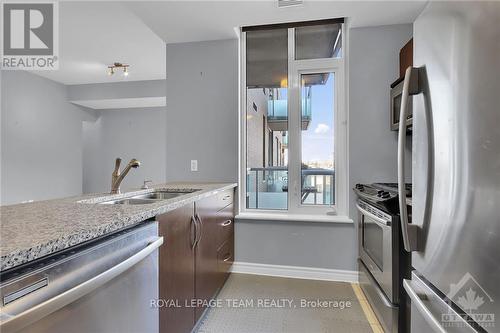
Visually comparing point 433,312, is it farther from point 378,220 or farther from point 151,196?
point 151,196

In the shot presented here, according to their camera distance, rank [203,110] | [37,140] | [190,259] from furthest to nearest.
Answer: [37,140]
[203,110]
[190,259]

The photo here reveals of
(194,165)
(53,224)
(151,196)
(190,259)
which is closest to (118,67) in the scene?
(194,165)

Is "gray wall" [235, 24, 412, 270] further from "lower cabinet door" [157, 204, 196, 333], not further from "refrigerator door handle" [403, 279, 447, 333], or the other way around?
"refrigerator door handle" [403, 279, 447, 333]

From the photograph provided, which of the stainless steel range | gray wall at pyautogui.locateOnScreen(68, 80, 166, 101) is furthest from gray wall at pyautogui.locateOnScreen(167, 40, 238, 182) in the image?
gray wall at pyautogui.locateOnScreen(68, 80, 166, 101)

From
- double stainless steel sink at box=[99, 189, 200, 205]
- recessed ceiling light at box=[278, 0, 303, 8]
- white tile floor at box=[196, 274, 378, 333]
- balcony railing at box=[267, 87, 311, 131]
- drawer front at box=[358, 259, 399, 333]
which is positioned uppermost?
recessed ceiling light at box=[278, 0, 303, 8]

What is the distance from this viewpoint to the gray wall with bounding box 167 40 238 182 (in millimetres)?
2764

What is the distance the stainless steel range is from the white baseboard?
1.29 feet

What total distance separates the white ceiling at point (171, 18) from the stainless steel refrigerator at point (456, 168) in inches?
63.4

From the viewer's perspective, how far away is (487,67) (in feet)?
1.95

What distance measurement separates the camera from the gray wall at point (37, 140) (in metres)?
4.03

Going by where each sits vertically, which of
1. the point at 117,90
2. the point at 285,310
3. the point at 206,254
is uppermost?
the point at 117,90

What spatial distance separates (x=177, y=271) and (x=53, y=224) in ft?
2.31

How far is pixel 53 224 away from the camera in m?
0.80

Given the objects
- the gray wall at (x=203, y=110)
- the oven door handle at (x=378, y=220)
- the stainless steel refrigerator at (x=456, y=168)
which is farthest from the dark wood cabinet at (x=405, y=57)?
the gray wall at (x=203, y=110)
